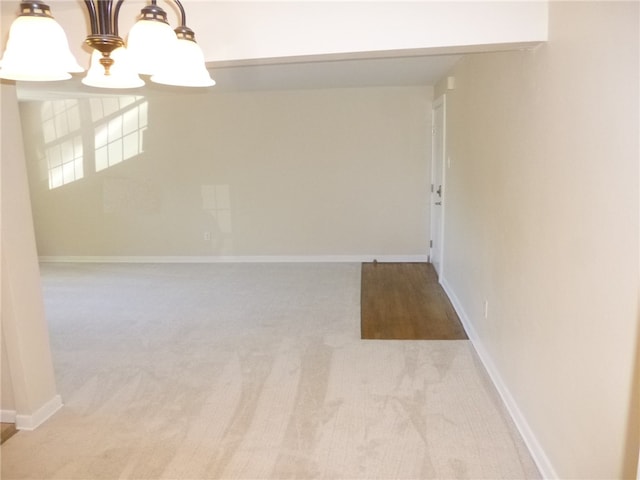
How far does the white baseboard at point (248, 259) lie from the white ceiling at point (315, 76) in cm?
226

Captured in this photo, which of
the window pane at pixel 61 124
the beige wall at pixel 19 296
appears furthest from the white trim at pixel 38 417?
the window pane at pixel 61 124

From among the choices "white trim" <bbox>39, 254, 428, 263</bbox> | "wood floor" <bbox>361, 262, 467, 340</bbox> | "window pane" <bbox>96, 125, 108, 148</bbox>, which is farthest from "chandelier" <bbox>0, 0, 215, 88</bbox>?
"window pane" <bbox>96, 125, 108, 148</bbox>

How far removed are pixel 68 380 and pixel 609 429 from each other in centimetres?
312

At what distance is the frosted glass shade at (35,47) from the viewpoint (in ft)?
4.02

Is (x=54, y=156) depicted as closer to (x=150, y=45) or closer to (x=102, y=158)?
(x=102, y=158)

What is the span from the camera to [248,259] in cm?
650

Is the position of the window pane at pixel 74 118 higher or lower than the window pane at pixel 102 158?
higher

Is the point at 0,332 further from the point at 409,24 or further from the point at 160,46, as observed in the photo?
the point at 409,24

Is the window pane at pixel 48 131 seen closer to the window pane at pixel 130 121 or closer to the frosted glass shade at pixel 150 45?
the window pane at pixel 130 121

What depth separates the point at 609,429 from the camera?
1.53 meters

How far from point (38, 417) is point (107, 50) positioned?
2.23 metres

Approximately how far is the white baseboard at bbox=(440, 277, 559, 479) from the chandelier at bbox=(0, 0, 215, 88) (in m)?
2.17

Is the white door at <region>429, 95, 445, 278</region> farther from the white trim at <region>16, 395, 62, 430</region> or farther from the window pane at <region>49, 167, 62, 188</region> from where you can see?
the window pane at <region>49, 167, 62, 188</region>

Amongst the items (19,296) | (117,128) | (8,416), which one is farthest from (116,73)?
(117,128)
